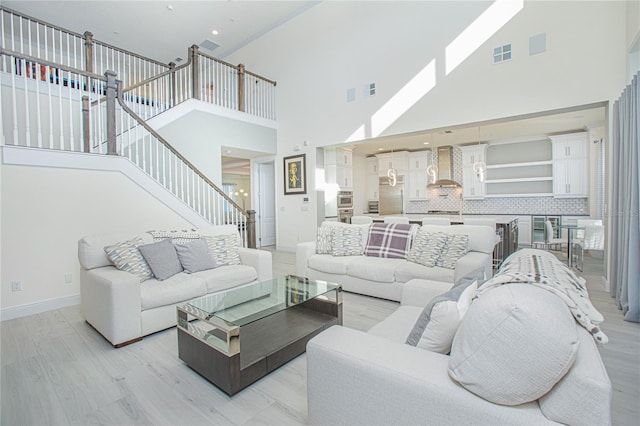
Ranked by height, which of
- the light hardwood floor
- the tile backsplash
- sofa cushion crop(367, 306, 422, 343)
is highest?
the tile backsplash

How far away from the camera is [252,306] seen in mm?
2402

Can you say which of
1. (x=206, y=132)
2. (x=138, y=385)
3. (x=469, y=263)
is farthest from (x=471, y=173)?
(x=138, y=385)

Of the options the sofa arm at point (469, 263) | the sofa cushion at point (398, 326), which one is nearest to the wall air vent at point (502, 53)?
the sofa arm at point (469, 263)

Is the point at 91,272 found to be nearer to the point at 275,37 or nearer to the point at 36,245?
the point at 36,245

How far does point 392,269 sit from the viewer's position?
3615 mm

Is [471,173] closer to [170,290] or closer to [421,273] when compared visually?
[421,273]

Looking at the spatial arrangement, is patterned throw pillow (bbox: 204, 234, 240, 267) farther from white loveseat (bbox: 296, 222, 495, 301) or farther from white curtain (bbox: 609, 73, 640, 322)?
white curtain (bbox: 609, 73, 640, 322)

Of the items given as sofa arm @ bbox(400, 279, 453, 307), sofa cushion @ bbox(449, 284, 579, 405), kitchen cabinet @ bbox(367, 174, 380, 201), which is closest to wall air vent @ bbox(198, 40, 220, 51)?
kitchen cabinet @ bbox(367, 174, 380, 201)

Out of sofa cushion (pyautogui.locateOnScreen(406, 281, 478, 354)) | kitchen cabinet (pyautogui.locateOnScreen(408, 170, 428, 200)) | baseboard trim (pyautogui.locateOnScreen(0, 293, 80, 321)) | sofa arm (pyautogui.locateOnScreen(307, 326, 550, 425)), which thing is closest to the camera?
sofa arm (pyautogui.locateOnScreen(307, 326, 550, 425))

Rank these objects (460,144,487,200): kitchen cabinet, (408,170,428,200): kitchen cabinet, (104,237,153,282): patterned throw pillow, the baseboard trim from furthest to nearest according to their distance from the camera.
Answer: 1. (408,170,428,200): kitchen cabinet
2. (460,144,487,200): kitchen cabinet
3. the baseboard trim
4. (104,237,153,282): patterned throw pillow

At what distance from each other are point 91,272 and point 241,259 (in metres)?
1.54

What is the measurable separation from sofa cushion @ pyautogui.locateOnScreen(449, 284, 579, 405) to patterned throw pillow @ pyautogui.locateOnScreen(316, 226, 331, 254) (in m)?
3.37

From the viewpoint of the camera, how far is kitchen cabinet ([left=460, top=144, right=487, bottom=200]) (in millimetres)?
8438

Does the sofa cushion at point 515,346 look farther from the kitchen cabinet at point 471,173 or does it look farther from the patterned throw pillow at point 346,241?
the kitchen cabinet at point 471,173
